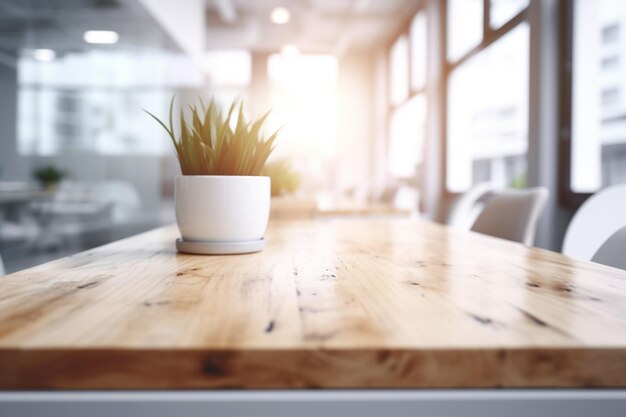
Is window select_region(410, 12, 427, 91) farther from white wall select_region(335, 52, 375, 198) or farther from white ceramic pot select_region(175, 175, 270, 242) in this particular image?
white ceramic pot select_region(175, 175, 270, 242)

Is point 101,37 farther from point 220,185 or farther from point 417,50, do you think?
point 417,50

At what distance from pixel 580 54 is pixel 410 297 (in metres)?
2.89

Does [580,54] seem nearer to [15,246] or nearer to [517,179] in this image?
[517,179]

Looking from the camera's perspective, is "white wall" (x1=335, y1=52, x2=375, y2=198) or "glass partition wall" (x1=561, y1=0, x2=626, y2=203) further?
"white wall" (x1=335, y1=52, x2=375, y2=198)

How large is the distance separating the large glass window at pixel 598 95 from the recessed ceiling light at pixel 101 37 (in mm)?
3151

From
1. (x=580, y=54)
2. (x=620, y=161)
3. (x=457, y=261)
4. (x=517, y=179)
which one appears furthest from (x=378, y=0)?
(x=457, y=261)

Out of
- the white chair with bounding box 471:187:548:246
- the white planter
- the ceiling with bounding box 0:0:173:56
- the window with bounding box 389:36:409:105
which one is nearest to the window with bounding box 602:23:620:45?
the white chair with bounding box 471:187:548:246

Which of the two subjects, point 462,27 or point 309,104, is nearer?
point 462,27

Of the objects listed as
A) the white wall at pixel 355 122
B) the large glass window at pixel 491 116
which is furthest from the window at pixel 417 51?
the white wall at pixel 355 122

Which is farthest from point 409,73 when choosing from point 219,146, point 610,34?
point 219,146

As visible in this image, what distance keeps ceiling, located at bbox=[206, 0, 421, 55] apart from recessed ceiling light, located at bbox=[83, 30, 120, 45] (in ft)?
8.73

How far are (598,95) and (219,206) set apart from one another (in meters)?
2.73

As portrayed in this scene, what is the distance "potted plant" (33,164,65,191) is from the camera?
3266 mm

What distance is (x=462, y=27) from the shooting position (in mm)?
5148
